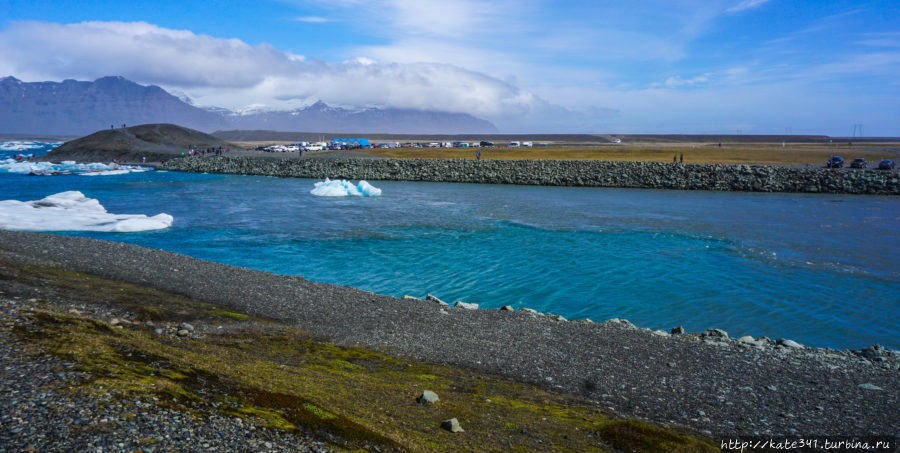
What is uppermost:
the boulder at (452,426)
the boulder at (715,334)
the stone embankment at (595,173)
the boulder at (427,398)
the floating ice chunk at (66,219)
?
the stone embankment at (595,173)

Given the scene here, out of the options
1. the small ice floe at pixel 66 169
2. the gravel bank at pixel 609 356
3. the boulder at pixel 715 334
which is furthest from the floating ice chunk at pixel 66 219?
the small ice floe at pixel 66 169

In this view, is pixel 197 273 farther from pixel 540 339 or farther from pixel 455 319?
pixel 540 339

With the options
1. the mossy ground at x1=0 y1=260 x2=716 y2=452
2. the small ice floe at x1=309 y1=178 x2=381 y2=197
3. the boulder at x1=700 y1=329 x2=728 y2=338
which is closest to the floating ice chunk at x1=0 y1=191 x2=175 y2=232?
the small ice floe at x1=309 y1=178 x2=381 y2=197

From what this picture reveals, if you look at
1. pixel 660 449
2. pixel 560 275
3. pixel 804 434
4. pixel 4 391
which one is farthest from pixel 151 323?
pixel 560 275

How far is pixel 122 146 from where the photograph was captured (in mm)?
90875

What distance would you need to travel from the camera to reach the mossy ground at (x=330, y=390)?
5.60 metres

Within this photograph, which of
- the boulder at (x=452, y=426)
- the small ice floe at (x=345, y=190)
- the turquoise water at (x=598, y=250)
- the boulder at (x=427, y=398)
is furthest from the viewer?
the small ice floe at (x=345, y=190)

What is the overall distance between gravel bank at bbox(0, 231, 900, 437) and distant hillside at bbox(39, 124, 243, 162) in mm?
84927

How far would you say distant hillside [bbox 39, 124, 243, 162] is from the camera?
8744 cm

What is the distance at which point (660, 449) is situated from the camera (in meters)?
6.35

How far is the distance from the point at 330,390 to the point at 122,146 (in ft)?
336

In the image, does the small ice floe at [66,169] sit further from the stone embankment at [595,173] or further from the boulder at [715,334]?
the boulder at [715,334]

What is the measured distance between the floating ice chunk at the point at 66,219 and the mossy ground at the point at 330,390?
61.1 ft

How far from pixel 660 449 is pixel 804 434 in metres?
2.54
